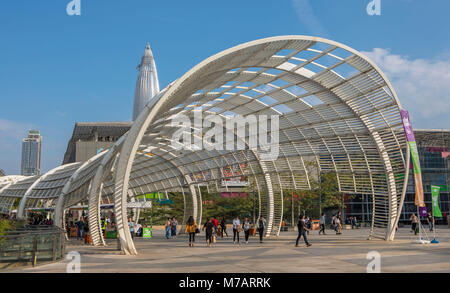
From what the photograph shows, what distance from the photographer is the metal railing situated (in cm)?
1312

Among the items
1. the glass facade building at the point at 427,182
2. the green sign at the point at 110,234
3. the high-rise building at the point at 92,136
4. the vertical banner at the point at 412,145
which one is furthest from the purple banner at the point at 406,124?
the high-rise building at the point at 92,136

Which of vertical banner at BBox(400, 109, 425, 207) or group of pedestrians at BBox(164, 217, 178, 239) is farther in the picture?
group of pedestrians at BBox(164, 217, 178, 239)

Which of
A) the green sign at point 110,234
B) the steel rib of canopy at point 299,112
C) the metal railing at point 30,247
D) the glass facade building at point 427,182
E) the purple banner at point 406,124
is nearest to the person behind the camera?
the metal railing at point 30,247

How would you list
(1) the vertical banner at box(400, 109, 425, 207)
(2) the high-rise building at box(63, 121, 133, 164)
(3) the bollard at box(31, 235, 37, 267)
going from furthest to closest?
(2) the high-rise building at box(63, 121, 133, 164), (1) the vertical banner at box(400, 109, 425, 207), (3) the bollard at box(31, 235, 37, 267)

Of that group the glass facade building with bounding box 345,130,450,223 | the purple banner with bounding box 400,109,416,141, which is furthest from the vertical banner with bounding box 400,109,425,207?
the glass facade building with bounding box 345,130,450,223

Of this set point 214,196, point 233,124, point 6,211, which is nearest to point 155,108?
point 233,124

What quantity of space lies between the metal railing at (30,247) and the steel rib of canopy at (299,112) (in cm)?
265

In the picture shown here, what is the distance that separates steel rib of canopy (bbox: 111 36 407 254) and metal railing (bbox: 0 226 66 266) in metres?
2.65

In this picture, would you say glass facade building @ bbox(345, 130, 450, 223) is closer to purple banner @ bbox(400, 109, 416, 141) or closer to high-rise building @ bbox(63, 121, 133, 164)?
purple banner @ bbox(400, 109, 416, 141)

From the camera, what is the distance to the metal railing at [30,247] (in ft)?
43.1

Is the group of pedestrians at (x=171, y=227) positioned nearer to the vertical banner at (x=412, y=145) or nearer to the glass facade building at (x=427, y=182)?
the vertical banner at (x=412, y=145)

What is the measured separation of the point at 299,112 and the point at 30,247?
1465 centimetres
